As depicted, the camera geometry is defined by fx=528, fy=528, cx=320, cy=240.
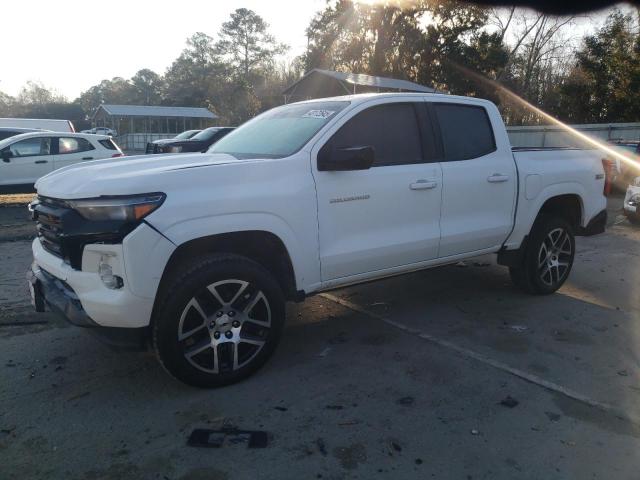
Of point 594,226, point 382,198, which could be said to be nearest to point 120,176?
point 382,198

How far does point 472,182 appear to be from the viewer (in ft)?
15.2

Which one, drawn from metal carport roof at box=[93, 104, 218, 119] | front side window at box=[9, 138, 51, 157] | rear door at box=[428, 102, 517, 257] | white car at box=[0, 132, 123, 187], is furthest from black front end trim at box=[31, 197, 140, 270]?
metal carport roof at box=[93, 104, 218, 119]

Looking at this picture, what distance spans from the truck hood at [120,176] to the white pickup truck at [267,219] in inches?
0.5

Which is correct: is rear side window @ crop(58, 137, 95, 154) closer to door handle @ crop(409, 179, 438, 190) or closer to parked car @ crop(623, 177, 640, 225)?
door handle @ crop(409, 179, 438, 190)

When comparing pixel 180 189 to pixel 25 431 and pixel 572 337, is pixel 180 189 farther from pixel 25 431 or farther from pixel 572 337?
pixel 572 337

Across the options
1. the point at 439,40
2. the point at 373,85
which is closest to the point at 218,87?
the point at 439,40

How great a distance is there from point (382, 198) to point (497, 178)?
1.39 metres

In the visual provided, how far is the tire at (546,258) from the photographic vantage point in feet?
17.4

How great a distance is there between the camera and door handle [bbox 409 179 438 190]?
4.21 metres

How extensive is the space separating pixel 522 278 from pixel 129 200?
4.01 metres

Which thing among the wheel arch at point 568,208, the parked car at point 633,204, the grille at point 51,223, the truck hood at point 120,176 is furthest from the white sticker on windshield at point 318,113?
the parked car at point 633,204

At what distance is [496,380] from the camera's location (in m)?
3.62

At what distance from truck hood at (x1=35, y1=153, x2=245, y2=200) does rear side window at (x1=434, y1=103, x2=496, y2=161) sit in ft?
6.41

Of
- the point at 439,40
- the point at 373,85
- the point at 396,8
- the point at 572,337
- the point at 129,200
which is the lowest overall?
the point at 572,337
